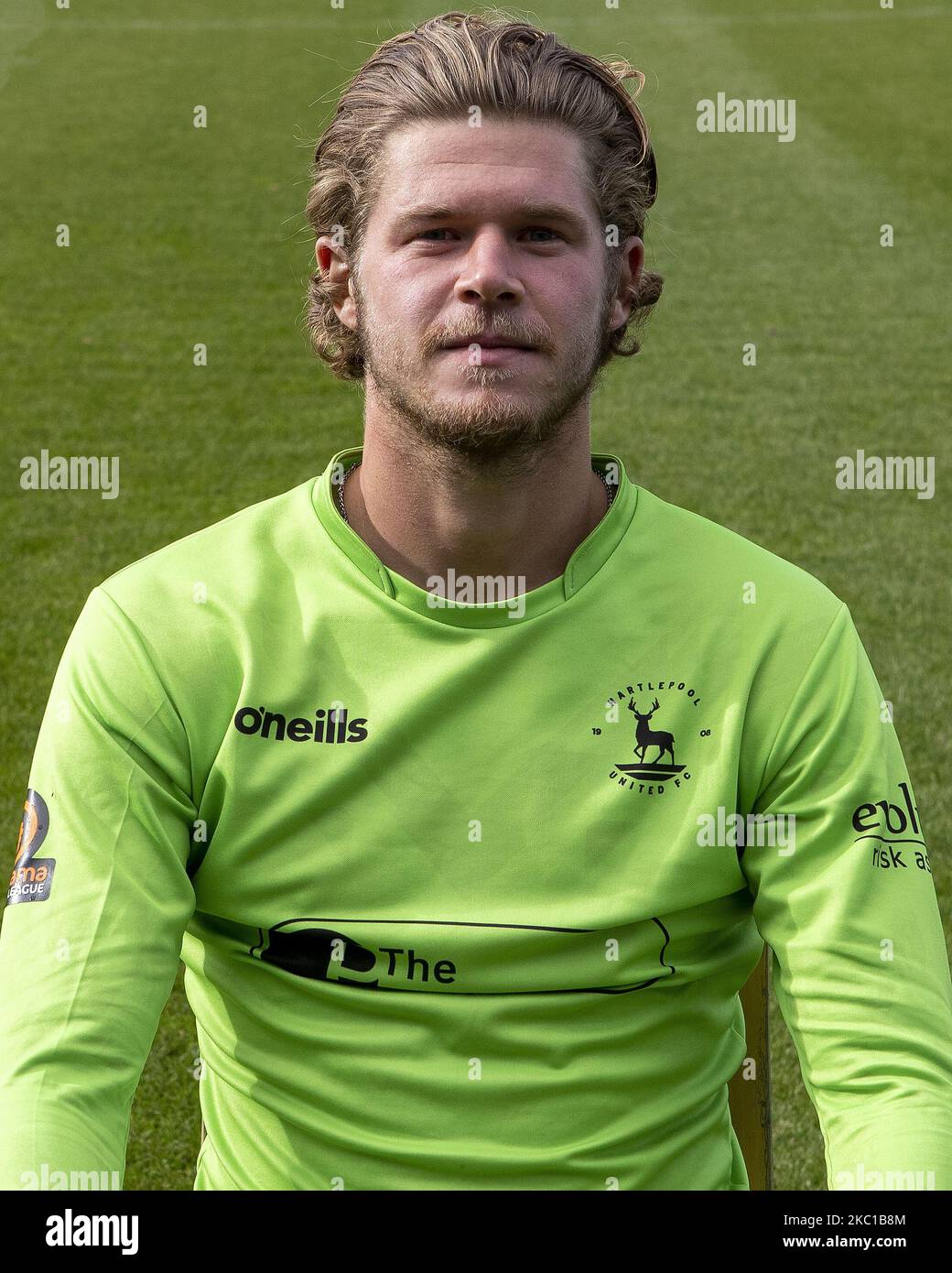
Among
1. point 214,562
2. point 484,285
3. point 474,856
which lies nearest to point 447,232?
point 484,285

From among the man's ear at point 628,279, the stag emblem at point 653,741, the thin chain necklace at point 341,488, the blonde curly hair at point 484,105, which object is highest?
the blonde curly hair at point 484,105

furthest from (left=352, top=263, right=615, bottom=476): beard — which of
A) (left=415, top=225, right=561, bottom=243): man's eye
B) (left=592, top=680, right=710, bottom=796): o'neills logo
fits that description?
(left=592, top=680, right=710, bottom=796): o'neills logo

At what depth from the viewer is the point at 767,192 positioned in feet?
48.0

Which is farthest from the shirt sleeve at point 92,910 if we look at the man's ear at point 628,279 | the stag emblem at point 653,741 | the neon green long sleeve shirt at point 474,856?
the man's ear at point 628,279

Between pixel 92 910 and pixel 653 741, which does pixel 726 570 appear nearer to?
pixel 653 741

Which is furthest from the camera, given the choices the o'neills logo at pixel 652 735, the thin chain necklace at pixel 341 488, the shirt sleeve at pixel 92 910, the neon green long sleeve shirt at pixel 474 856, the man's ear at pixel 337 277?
the man's ear at pixel 337 277

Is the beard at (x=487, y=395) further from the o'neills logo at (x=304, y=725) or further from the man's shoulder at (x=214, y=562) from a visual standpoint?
the o'neills logo at (x=304, y=725)

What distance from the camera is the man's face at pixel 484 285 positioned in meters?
2.01

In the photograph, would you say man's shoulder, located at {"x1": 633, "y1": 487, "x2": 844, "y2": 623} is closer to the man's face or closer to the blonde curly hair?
the man's face

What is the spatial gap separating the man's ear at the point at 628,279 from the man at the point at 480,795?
20 centimetres

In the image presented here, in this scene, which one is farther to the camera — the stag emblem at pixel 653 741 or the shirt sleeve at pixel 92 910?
the stag emblem at pixel 653 741

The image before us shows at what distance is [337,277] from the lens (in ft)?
7.79

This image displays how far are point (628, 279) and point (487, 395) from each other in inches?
20.0
